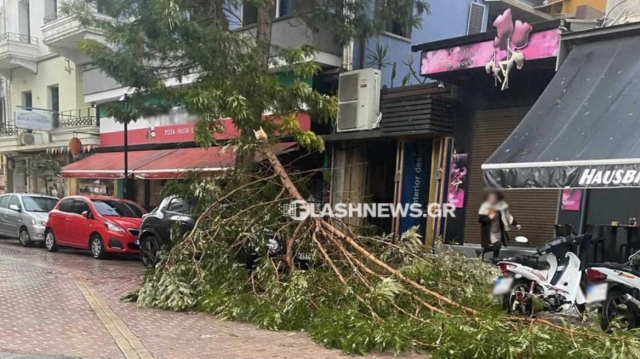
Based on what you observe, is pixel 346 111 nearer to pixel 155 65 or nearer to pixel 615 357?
pixel 155 65

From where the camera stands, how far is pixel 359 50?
523 inches

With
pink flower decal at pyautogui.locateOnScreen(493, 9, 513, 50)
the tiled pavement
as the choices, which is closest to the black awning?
pink flower decal at pyautogui.locateOnScreen(493, 9, 513, 50)

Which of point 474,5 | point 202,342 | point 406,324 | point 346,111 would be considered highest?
point 474,5

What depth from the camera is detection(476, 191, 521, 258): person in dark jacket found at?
3515mm

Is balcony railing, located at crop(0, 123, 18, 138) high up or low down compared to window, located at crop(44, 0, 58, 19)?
down

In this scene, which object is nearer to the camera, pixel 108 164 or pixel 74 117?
pixel 108 164

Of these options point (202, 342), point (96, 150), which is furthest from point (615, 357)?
point (96, 150)

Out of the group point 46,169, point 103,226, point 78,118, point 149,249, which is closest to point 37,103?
point 46,169

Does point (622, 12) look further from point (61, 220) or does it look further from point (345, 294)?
point (61, 220)

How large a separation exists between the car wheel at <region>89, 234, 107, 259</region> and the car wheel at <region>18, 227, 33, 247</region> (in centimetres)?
342

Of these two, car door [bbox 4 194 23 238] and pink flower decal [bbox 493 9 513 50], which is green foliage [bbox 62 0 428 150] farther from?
car door [bbox 4 194 23 238]

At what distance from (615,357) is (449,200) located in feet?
22.8

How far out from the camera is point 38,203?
1566 cm

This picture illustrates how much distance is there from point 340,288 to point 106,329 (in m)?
2.81
